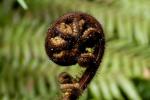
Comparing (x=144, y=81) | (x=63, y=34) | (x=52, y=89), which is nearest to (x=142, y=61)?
(x=144, y=81)

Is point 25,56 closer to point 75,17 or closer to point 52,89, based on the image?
point 52,89

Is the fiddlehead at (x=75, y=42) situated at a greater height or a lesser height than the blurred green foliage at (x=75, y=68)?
greater

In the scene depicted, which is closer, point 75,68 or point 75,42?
point 75,42

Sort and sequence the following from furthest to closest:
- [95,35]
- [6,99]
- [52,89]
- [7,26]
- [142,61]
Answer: [7,26] → [142,61] → [52,89] → [6,99] → [95,35]

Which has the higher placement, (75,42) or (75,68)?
(75,42)
